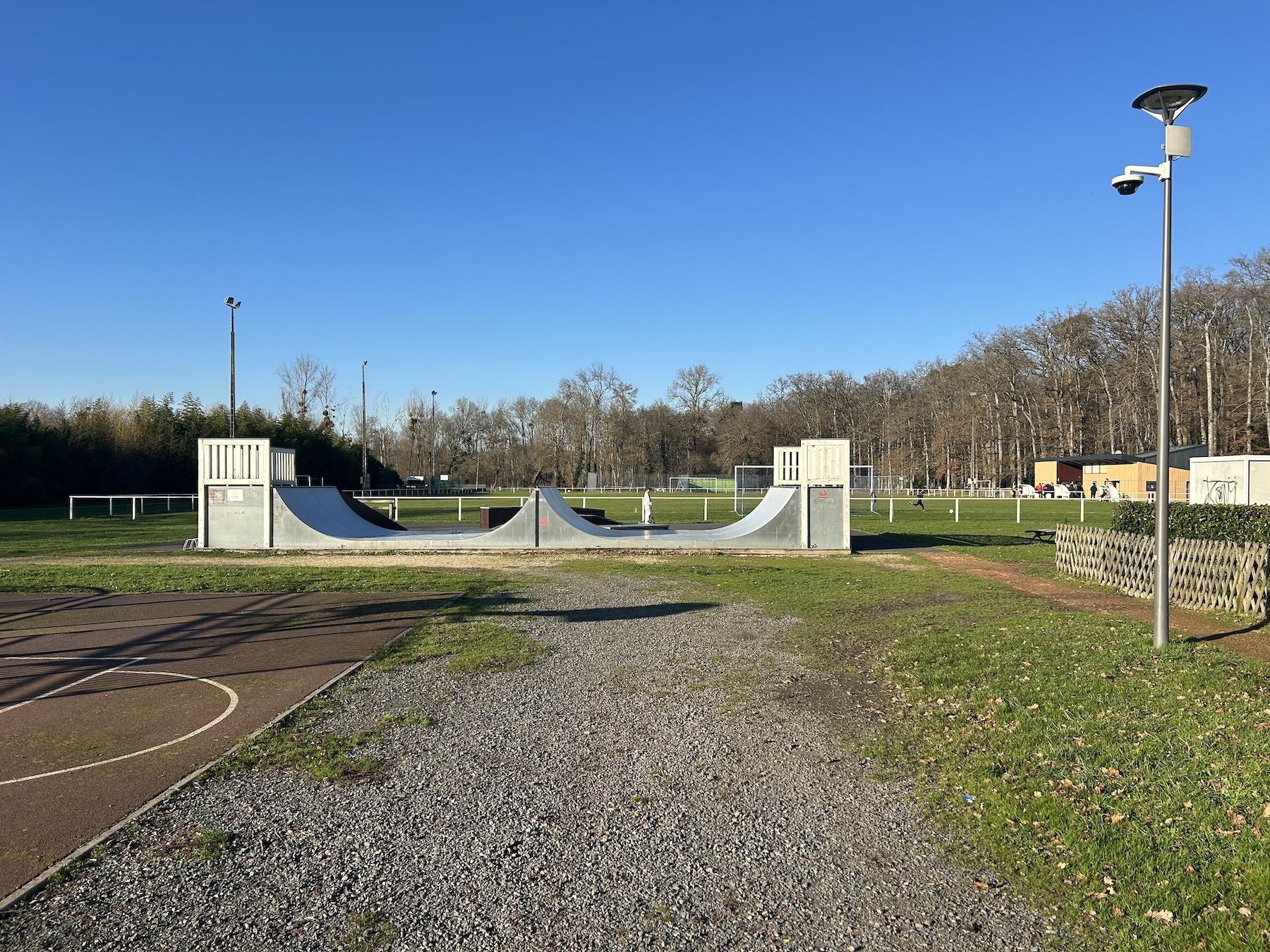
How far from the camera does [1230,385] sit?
59688 millimetres

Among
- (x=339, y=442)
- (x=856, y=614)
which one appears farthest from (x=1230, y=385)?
(x=339, y=442)

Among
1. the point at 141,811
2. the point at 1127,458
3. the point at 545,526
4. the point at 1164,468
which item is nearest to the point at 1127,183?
the point at 1164,468

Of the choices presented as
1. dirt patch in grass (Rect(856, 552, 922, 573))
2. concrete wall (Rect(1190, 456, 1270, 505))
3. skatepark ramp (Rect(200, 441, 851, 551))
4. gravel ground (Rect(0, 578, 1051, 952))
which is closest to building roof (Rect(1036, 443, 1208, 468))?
concrete wall (Rect(1190, 456, 1270, 505))

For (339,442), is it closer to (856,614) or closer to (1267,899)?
(856,614)

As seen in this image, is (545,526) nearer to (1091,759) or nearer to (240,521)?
(240,521)

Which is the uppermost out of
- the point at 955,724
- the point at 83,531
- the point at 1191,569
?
the point at 1191,569

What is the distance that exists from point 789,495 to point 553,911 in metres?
19.9

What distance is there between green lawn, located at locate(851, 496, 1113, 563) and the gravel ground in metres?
16.6

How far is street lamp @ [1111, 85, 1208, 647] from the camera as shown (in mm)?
8477

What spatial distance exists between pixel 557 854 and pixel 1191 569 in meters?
11.6

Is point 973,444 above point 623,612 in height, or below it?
above

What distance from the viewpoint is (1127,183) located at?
8.84 meters

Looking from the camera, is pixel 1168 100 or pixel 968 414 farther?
pixel 968 414

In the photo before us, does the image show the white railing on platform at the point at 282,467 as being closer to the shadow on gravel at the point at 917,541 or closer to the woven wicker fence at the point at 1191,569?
the shadow on gravel at the point at 917,541
